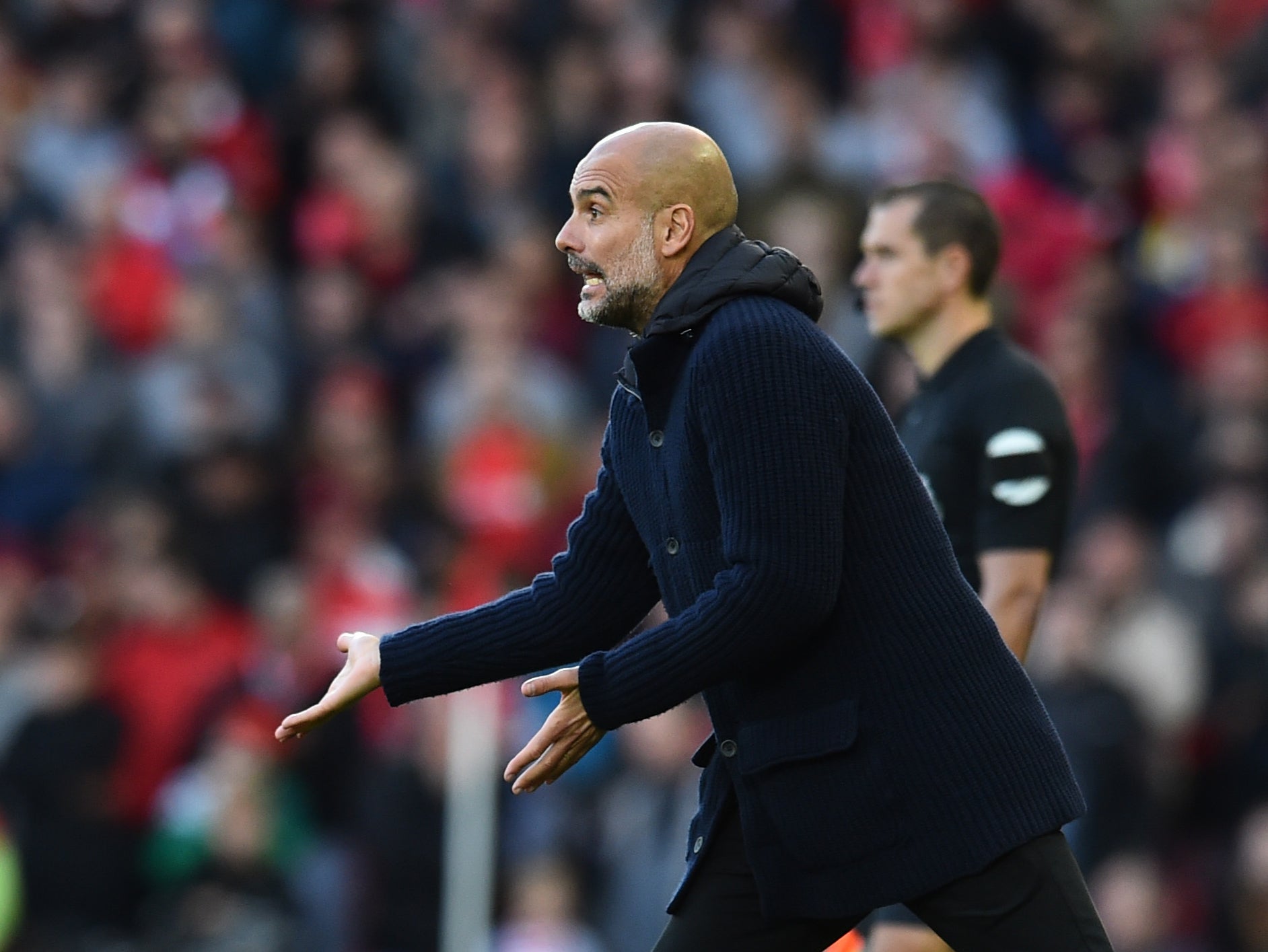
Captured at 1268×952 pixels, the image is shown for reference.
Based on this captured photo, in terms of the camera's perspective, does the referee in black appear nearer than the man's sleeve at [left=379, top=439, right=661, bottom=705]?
No

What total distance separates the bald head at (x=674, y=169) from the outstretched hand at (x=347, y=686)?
0.91 m

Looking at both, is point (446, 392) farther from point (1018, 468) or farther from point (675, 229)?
point (675, 229)

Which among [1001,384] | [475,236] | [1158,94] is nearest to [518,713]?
[475,236]

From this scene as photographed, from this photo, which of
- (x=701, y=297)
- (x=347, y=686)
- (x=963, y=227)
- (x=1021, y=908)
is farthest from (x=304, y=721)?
(x=963, y=227)

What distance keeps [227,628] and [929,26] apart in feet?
14.4

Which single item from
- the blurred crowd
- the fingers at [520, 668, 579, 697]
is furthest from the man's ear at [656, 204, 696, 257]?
the blurred crowd

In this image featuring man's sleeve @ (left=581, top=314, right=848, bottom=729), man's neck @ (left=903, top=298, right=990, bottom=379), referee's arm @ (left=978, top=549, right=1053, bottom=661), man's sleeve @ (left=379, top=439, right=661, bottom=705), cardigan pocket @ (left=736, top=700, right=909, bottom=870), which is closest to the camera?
man's sleeve @ (left=581, top=314, right=848, bottom=729)

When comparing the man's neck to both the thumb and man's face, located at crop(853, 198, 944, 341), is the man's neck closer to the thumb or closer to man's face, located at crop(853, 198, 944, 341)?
man's face, located at crop(853, 198, 944, 341)

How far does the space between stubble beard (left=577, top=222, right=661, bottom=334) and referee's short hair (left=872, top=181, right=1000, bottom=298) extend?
1.53 m

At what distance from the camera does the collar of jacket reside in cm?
367

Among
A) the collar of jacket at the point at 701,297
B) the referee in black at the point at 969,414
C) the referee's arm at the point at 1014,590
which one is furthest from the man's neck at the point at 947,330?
the collar of jacket at the point at 701,297

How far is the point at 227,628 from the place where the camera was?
9359 mm

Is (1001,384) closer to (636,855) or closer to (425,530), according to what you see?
(636,855)

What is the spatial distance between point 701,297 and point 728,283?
0.05 meters
